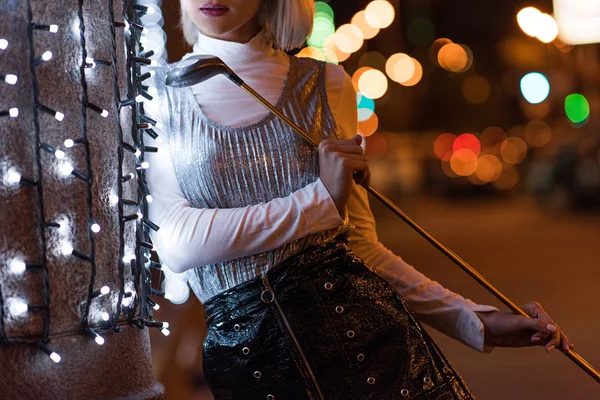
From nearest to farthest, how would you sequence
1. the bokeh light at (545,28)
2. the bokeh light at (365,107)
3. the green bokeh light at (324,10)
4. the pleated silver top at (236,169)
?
the pleated silver top at (236,169), the bokeh light at (545,28), the green bokeh light at (324,10), the bokeh light at (365,107)

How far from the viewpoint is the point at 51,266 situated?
240cm

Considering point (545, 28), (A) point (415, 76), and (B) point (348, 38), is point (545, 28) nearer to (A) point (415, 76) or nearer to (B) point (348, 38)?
(B) point (348, 38)

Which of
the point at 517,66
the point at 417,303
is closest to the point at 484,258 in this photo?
the point at 417,303

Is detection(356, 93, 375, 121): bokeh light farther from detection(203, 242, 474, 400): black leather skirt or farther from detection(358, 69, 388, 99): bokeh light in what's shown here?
detection(203, 242, 474, 400): black leather skirt

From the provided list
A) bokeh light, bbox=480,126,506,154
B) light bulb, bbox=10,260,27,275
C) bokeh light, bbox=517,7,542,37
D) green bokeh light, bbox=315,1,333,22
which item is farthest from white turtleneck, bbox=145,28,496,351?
bokeh light, bbox=480,126,506,154

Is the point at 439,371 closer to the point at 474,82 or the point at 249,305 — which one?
the point at 249,305

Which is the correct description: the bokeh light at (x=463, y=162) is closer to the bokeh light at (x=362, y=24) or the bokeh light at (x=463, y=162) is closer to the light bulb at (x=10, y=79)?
the bokeh light at (x=362, y=24)

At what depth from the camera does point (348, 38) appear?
120 ft

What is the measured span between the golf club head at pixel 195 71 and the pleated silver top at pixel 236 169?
16 centimetres

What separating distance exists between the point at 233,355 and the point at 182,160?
56 cm

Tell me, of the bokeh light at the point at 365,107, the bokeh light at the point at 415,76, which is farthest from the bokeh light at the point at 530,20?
the bokeh light at the point at 415,76

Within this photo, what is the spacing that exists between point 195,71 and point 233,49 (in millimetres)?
405

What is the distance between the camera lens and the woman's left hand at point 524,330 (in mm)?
2930

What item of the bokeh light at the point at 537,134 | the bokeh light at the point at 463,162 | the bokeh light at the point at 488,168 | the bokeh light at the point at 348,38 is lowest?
the bokeh light at the point at 463,162
